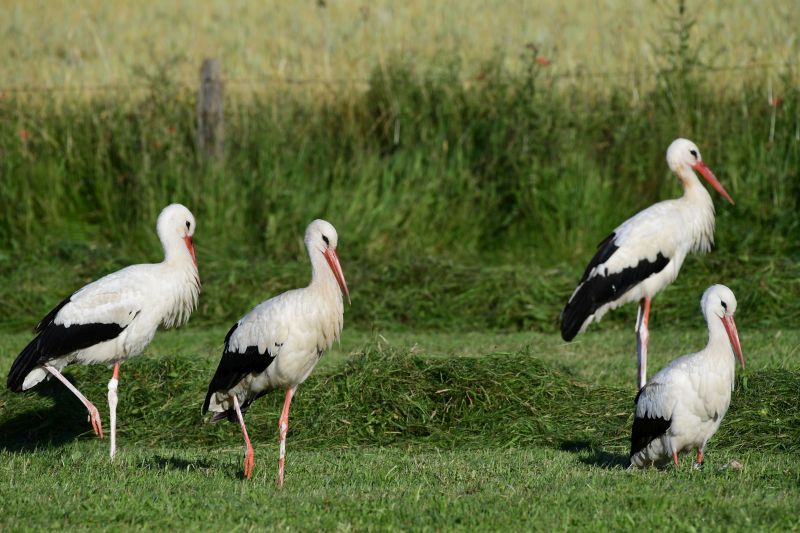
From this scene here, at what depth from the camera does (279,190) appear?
11.4m

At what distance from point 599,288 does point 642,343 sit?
48 cm

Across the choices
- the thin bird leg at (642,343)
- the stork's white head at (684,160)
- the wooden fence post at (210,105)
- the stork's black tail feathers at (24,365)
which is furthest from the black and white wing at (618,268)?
the wooden fence post at (210,105)

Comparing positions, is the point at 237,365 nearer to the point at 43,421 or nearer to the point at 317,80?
the point at 43,421

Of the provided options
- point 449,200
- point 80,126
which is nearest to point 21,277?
point 80,126

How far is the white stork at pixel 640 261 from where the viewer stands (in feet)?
26.7

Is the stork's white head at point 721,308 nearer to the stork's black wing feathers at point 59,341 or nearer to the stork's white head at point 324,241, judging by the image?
the stork's white head at point 324,241

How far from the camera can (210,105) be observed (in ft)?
39.4

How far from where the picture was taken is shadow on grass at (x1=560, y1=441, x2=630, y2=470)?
19.6ft

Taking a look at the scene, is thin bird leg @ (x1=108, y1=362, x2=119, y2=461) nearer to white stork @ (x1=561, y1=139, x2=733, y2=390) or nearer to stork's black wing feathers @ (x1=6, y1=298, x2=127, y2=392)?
stork's black wing feathers @ (x1=6, y1=298, x2=127, y2=392)

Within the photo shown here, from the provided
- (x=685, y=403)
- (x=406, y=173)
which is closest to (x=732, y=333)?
(x=685, y=403)

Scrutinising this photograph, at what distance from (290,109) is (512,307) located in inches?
148

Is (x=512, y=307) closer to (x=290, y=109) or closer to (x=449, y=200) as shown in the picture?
(x=449, y=200)

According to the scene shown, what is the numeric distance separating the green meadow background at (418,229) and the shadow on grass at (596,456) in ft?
0.15

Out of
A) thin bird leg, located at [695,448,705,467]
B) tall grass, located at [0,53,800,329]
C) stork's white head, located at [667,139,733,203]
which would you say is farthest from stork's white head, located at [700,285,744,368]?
tall grass, located at [0,53,800,329]
